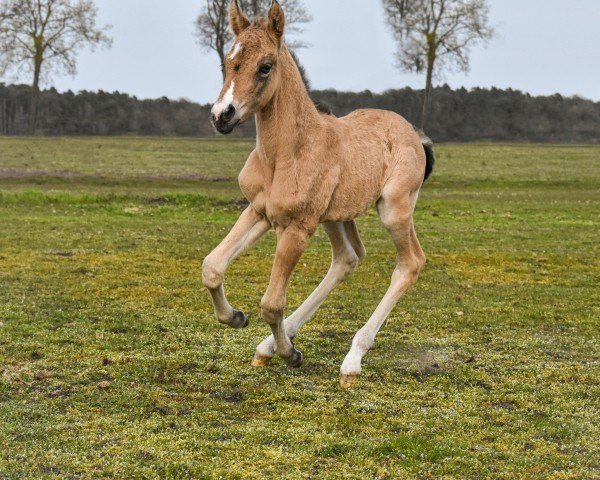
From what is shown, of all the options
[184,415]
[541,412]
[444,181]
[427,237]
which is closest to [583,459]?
[541,412]

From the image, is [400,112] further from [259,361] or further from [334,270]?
[259,361]

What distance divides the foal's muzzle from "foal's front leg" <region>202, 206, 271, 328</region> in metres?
1.10

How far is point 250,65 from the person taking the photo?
21.4 feet

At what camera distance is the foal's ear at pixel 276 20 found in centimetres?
654

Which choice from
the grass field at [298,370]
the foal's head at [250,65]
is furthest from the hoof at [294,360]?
the foal's head at [250,65]

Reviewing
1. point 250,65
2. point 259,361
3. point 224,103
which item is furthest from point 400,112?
point 224,103

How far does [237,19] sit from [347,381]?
3.17 m

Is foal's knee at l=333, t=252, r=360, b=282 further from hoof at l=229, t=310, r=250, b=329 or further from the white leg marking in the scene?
hoof at l=229, t=310, r=250, b=329

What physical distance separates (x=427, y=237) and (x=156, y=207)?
330 inches

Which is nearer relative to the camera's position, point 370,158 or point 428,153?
point 370,158

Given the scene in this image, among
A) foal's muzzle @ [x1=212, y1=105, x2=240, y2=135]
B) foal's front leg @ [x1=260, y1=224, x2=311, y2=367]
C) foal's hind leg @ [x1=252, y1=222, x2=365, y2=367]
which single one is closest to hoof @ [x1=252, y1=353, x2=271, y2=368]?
foal's hind leg @ [x1=252, y1=222, x2=365, y2=367]

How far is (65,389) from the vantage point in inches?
286

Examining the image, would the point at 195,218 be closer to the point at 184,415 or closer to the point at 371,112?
the point at 371,112

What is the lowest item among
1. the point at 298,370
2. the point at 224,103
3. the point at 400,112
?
the point at 298,370
